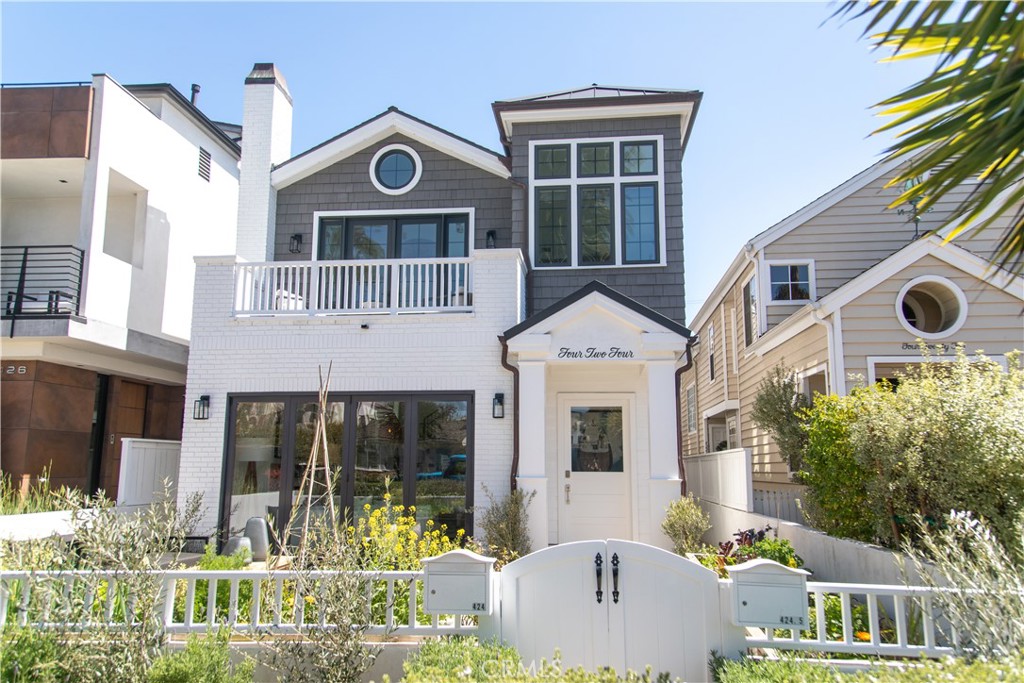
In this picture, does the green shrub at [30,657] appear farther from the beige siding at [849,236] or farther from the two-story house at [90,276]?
the beige siding at [849,236]

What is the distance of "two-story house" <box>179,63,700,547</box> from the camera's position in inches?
371

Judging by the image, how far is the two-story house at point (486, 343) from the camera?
30.9 feet

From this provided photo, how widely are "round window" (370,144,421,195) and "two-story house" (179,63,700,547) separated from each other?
1.27ft

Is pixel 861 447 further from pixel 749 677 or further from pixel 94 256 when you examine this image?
pixel 94 256

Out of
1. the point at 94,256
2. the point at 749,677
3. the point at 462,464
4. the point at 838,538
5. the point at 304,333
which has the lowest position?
the point at 749,677

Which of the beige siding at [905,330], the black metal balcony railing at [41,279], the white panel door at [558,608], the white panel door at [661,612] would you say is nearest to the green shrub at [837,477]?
the white panel door at [661,612]

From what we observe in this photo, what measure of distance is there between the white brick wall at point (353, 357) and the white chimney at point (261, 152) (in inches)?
101

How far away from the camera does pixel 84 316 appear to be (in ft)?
35.1

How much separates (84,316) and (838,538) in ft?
35.6

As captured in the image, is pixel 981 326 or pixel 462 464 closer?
pixel 462 464

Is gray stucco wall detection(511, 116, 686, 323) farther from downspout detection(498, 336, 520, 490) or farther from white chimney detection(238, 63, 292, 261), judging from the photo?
white chimney detection(238, 63, 292, 261)

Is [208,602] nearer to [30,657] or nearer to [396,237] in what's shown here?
[30,657]

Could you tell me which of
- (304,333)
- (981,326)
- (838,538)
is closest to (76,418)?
(304,333)

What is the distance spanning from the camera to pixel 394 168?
1257 cm
